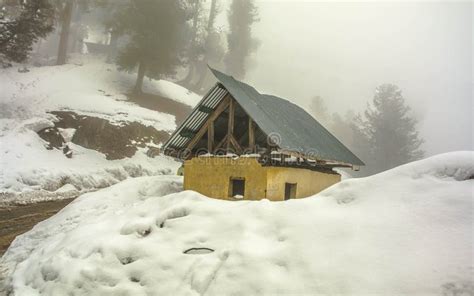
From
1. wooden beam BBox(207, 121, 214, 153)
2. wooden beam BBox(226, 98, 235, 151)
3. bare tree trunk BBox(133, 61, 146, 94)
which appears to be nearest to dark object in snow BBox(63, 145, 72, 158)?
wooden beam BBox(207, 121, 214, 153)

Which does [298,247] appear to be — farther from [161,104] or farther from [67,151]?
[161,104]

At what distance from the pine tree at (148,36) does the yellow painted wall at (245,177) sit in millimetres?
22217

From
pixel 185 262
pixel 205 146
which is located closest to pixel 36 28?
pixel 205 146

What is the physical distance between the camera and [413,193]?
562cm

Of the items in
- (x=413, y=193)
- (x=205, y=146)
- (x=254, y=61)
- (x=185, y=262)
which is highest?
(x=254, y=61)

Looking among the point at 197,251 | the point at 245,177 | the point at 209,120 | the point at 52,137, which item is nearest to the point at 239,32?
the point at 52,137

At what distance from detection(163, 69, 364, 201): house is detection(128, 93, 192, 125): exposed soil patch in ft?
53.3

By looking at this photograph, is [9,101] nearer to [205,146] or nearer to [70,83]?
[70,83]

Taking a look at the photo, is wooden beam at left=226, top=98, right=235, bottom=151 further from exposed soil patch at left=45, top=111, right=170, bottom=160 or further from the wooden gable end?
exposed soil patch at left=45, top=111, right=170, bottom=160

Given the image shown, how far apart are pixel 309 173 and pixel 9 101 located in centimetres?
2457

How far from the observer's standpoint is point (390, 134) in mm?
37344

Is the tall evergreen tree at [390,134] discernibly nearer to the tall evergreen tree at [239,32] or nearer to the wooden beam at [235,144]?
the tall evergreen tree at [239,32]

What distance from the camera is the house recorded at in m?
12.7

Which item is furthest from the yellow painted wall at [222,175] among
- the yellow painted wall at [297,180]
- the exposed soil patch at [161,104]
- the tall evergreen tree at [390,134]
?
the tall evergreen tree at [390,134]
